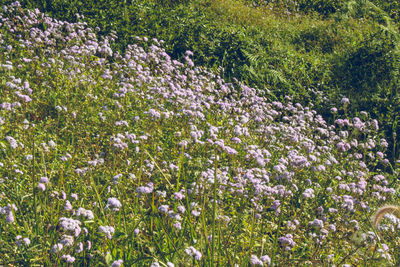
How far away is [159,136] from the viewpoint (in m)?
4.11

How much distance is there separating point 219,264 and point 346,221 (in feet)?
6.07

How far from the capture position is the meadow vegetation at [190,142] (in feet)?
7.97

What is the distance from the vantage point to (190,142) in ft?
12.9

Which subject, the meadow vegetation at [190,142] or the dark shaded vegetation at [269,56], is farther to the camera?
the dark shaded vegetation at [269,56]

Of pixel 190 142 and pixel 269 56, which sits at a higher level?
pixel 269 56

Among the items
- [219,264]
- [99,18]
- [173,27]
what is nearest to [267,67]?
[173,27]

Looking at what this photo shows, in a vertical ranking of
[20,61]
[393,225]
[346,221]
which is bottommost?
[20,61]

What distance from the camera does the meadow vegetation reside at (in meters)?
2.43

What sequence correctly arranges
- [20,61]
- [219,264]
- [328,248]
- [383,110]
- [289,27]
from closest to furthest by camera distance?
[219,264], [328,248], [20,61], [383,110], [289,27]

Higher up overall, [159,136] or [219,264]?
[219,264]

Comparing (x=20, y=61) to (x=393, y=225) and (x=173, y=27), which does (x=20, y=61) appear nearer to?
(x=173, y=27)

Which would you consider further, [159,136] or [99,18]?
[99,18]

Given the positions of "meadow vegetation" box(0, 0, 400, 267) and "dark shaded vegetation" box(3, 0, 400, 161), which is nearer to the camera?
"meadow vegetation" box(0, 0, 400, 267)

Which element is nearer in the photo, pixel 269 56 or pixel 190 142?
pixel 190 142
